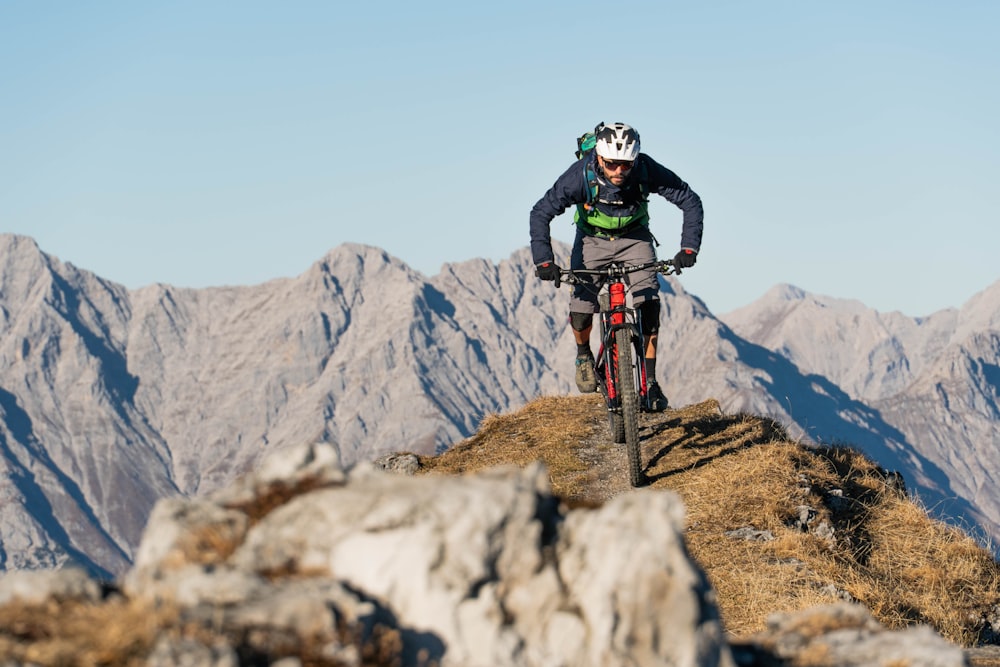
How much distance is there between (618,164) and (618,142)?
0.37 m

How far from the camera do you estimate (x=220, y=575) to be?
5.48m

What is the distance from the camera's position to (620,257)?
51.4ft

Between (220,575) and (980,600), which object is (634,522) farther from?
(980,600)

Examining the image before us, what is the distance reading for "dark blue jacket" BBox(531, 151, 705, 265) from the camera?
49.1ft

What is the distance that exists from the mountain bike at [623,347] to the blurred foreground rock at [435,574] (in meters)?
8.74

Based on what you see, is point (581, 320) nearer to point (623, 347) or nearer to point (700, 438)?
point (623, 347)

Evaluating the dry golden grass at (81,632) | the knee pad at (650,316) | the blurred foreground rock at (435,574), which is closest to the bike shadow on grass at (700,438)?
the knee pad at (650,316)

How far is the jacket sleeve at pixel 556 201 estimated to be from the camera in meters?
15.0

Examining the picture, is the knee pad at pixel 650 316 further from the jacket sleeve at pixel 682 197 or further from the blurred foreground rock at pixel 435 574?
the blurred foreground rock at pixel 435 574

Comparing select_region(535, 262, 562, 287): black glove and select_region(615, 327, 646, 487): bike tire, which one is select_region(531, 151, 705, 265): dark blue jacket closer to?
select_region(535, 262, 562, 287): black glove

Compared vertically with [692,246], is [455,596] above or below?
below

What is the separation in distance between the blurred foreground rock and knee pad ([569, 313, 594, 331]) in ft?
31.8

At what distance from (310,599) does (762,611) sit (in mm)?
7102

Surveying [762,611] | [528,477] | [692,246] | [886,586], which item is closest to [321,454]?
[528,477]
